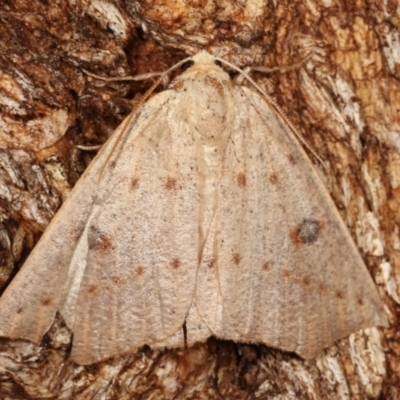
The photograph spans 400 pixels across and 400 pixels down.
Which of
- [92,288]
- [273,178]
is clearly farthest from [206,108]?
[92,288]

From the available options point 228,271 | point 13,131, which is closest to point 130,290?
point 228,271

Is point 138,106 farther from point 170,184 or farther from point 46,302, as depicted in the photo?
point 46,302

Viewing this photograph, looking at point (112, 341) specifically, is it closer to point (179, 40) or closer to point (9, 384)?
point (9, 384)

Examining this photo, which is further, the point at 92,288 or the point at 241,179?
the point at 241,179

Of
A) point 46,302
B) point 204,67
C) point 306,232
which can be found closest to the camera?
point 46,302

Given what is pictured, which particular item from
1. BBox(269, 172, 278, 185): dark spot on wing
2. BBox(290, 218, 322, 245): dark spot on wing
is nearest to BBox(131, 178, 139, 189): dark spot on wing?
BBox(269, 172, 278, 185): dark spot on wing

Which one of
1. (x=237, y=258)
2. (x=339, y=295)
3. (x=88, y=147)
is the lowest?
(x=339, y=295)

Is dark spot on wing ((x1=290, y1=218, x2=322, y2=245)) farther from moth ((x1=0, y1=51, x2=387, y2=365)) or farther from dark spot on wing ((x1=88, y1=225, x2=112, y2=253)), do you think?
dark spot on wing ((x1=88, y1=225, x2=112, y2=253))
